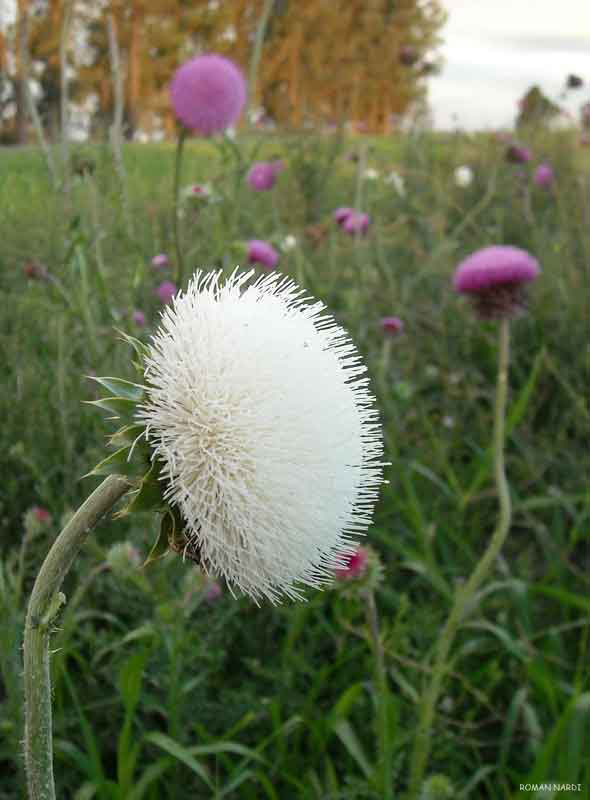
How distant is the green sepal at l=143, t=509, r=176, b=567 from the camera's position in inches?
33.2

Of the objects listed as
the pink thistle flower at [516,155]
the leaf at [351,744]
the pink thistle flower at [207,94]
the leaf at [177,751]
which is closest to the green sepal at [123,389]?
the leaf at [177,751]

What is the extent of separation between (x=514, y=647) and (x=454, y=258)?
9.89 feet

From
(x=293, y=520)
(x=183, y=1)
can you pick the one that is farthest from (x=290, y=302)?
(x=183, y=1)

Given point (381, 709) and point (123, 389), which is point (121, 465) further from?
point (381, 709)

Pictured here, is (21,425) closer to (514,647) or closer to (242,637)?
(242,637)

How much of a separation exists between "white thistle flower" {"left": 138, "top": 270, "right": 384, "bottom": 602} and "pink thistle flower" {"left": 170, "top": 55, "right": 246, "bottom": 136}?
1.98 meters

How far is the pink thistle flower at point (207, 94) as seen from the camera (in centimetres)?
271

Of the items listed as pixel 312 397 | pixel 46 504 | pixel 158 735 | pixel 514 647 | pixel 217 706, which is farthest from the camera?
pixel 46 504

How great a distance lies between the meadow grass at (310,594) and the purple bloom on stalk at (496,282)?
0.25 metres

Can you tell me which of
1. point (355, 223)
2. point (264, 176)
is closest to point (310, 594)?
point (355, 223)

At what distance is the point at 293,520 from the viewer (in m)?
0.83

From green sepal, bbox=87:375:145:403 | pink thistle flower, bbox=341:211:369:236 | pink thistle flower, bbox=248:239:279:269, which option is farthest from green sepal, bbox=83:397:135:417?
pink thistle flower, bbox=341:211:369:236

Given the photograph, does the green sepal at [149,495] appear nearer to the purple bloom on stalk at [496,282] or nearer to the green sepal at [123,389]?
the green sepal at [123,389]

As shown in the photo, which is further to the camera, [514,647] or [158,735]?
[514,647]
